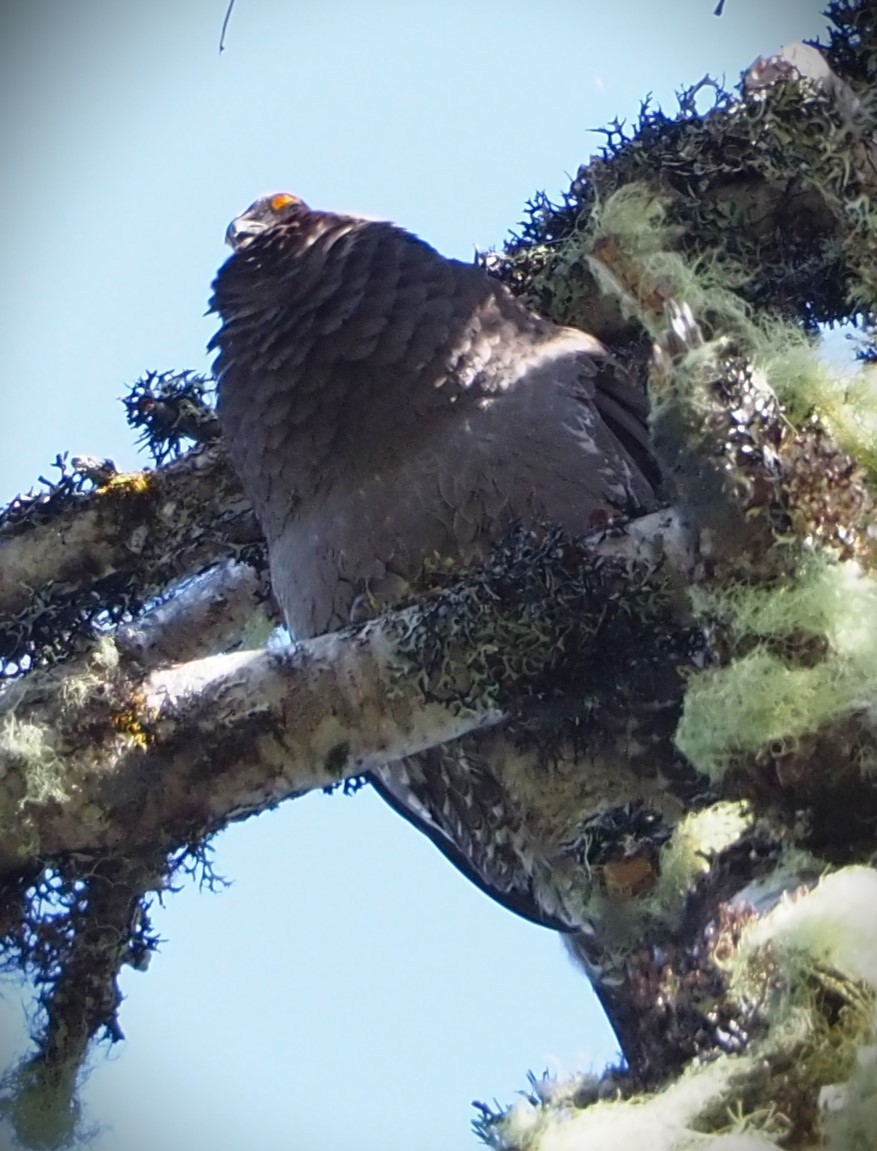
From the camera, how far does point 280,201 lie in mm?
4125

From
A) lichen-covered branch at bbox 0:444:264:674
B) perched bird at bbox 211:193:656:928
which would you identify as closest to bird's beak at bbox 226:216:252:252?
perched bird at bbox 211:193:656:928

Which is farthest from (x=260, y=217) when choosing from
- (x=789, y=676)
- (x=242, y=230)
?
(x=789, y=676)

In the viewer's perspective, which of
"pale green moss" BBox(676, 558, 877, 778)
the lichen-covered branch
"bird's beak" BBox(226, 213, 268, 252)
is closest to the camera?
"pale green moss" BBox(676, 558, 877, 778)

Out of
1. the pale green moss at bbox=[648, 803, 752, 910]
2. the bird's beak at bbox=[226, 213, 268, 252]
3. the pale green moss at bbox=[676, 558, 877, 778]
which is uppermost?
the bird's beak at bbox=[226, 213, 268, 252]

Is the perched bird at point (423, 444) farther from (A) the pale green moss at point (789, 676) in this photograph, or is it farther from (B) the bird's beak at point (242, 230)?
(A) the pale green moss at point (789, 676)

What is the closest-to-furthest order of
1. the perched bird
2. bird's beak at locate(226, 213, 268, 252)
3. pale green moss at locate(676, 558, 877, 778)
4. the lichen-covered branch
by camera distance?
pale green moss at locate(676, 558, 877, 778) < the perched bird < the lichen-covered branch < bird's beak at locate(226, 213, 268, 252)

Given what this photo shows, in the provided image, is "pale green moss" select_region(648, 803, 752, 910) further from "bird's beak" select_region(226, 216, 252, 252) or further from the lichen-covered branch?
"bird's beak" select_region(226, 216, 252, 252)

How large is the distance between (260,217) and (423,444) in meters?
1.15

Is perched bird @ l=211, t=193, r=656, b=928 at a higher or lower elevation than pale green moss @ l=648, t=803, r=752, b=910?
higher

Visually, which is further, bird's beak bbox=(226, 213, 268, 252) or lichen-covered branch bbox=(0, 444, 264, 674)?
bird's beak bbox=(226, 213, 268, 252)

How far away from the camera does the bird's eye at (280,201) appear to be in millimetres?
4102

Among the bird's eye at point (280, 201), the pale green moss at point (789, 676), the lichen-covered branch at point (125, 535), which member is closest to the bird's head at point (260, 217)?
the bird's eye at point (280, 201)

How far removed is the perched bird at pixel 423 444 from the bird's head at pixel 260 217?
1.07ft

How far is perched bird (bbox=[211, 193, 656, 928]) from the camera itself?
327 centimetres
